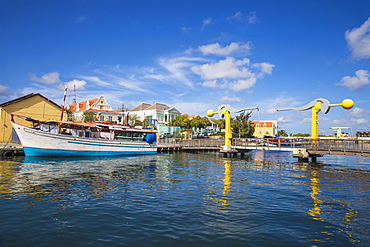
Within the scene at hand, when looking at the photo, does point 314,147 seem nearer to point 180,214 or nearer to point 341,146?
point 341,146

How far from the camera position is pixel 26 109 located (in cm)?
4225

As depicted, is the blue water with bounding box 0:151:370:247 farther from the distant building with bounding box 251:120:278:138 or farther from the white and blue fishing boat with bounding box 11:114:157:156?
the distant building with bounding box 251:120:278:138

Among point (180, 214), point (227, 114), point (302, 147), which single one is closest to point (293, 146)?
point (302, 147)

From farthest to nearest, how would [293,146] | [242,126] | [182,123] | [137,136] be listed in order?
[182,123]
[242,126]
[137,136]
[293,146]

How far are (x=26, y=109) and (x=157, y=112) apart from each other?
4269cm

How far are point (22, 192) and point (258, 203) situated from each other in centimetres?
1142

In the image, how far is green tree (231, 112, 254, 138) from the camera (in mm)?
70912

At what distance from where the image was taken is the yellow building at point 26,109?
39125mm

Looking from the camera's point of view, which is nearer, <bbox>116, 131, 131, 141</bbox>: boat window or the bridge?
the bridge

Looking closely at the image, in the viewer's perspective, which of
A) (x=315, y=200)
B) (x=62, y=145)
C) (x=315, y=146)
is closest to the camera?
(x=315, y=200)

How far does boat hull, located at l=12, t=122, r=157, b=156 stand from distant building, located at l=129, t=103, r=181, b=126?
139ft

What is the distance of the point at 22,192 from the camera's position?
486 inches

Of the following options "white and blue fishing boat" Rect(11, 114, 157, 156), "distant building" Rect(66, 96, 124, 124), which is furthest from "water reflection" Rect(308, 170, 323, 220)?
"distant building" Rect(66, 96, 124, 124)

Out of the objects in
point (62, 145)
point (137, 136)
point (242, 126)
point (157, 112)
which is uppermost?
point (157, 112)
